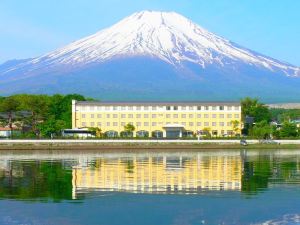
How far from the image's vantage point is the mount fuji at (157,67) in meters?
111

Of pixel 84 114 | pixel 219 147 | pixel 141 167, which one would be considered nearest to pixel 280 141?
pixel 219 147

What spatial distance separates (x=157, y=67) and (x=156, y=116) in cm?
7313

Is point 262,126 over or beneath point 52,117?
beneath

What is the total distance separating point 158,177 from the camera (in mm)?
18547

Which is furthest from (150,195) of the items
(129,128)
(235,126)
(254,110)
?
(254,110)

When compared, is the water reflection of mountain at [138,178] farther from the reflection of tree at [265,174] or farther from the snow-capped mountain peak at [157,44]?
the snow-capped mountain peak at [157,44]

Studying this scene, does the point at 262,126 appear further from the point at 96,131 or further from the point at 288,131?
the point at 96,131

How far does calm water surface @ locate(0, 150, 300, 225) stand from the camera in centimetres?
1191

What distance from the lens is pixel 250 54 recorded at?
429ft

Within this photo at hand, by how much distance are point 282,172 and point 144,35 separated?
107 m

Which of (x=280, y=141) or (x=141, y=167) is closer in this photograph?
(x=141, y=167)

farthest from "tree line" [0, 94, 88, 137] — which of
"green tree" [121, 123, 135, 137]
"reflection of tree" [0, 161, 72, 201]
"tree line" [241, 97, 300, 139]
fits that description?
"reflection of tree" [0, 161, 72, 201]

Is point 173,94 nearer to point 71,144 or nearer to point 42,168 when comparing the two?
point 71,144

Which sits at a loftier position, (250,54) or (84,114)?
(250,54)
